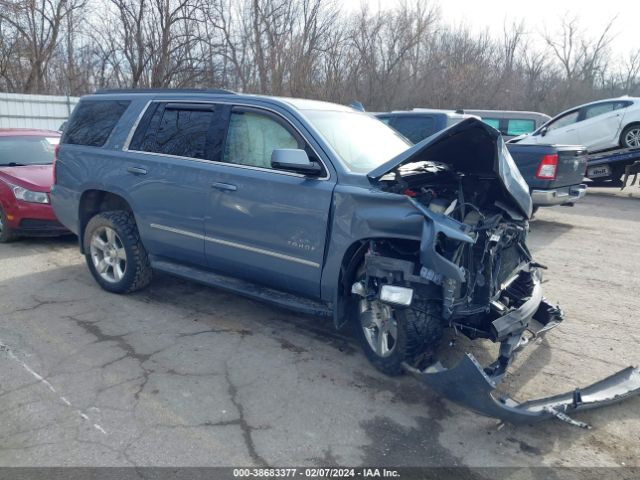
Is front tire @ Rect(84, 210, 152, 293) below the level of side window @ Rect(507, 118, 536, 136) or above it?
below

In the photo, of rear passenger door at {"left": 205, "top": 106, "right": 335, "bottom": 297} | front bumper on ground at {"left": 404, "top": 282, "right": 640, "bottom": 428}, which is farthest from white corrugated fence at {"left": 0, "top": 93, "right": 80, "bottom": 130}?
front bumper on ground at {"left": 404, "top": 282, "right": 640, "bottom": 428}

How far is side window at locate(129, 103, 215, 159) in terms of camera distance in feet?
15.5

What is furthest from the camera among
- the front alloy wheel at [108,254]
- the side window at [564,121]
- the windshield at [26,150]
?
the side window at [564,121]

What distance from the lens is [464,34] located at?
33.9 meters

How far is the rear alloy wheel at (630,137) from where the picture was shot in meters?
12.6

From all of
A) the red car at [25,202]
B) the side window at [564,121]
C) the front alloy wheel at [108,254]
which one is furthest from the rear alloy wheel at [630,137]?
the red car at [25,202]

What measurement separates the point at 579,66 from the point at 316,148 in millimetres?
42589

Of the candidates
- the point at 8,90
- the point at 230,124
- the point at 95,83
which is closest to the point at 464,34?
the point at 95,83

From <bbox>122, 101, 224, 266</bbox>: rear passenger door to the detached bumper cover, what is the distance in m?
2.38

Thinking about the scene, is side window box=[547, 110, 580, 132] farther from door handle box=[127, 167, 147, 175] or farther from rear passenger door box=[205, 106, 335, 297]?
door handle box=[127, 167, 147, 175]

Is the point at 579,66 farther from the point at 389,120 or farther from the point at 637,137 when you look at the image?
the point at 389,120

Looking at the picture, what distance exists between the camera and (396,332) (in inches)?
145

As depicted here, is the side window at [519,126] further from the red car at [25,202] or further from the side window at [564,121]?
the red car at [25,202]

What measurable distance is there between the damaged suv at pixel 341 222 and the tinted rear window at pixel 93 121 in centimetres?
9
